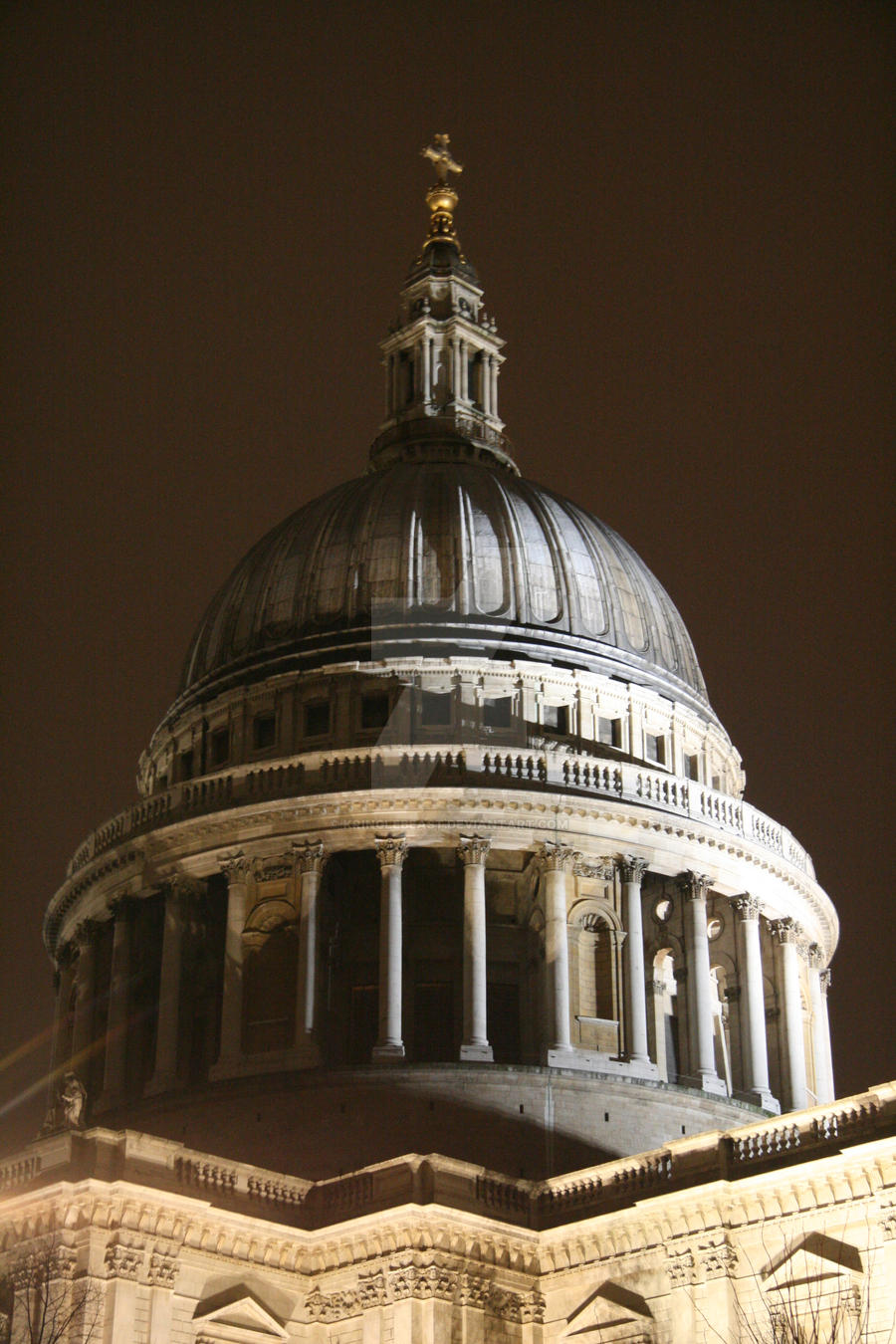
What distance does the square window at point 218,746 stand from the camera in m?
67.1

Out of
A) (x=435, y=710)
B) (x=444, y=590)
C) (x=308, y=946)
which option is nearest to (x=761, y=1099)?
(x=308, y=946)

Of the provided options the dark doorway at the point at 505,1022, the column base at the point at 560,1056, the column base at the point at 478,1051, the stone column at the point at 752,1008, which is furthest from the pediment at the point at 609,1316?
the stone column at the point at 752,1008

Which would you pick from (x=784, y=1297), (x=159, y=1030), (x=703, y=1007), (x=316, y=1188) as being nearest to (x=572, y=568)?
(x=703, y=1007)

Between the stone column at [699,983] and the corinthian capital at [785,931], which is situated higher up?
the corinthian capital at [785,931]

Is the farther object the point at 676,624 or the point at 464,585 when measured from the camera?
the point at 676,624

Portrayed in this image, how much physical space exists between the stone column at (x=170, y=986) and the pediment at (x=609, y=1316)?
17.6 m

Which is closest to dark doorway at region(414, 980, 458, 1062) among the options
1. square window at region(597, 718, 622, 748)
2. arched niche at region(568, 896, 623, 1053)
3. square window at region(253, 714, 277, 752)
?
arched niche at region(568, 896, 623, 1053)

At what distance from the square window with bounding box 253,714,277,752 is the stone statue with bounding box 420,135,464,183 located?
27090 millimetres

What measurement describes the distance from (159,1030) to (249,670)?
12.1 m

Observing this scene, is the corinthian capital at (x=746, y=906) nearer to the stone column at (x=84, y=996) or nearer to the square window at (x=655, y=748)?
the square window at (x=655, y=748)

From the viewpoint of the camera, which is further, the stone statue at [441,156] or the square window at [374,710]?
the stone statue at [441,156]

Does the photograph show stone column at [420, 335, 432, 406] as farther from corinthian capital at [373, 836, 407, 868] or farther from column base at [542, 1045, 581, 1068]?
column base at [542, 1045, 581, 1068]

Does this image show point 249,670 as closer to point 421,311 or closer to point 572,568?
point 572,568

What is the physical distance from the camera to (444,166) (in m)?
83.4
